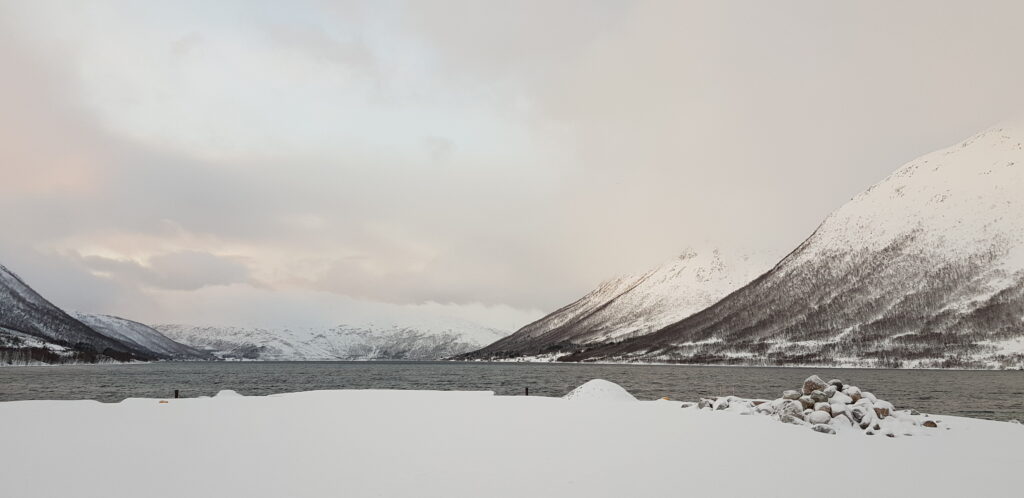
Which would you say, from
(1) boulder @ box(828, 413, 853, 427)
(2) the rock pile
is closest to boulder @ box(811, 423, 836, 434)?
(2) the rock pile

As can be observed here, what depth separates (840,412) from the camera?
2372cm

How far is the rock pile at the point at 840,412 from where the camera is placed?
73.5 ft

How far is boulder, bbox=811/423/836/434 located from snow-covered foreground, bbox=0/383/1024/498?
421 mm

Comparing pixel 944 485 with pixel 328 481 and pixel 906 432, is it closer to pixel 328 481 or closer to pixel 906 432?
pixel 906 432

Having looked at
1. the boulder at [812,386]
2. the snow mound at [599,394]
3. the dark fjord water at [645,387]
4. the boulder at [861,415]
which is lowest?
the dark fjord water at [645,387]

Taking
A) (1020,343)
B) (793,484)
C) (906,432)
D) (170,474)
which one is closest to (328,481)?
(170,474)

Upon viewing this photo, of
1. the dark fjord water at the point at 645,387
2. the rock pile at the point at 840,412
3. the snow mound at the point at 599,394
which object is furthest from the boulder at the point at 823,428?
the dark fjord water at the point at 645,387

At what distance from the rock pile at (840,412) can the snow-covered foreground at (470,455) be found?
0.89m

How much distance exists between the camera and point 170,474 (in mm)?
12922

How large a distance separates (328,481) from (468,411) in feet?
48.8

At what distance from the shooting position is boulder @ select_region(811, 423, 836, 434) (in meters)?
21.8

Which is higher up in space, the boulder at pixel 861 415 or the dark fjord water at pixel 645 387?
the boulder at pixel 861 415

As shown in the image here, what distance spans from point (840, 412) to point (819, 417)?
3.98 ft

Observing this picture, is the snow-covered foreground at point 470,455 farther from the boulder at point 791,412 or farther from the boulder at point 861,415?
the boulder at point 861,415
